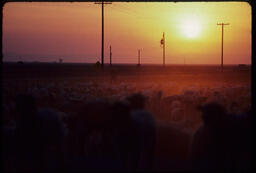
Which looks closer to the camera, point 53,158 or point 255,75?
point 255,75

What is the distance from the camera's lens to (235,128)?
7586 mm

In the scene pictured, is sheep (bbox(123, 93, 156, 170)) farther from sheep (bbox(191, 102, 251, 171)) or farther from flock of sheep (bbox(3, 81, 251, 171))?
sheep (bbox(191, 102, 251, 171))

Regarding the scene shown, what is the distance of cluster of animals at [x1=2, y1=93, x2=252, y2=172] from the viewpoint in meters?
7.23

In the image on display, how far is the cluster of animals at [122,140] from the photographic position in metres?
7.23

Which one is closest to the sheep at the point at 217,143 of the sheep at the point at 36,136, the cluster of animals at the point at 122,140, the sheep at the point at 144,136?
the cluster of animals at the point at 122,140

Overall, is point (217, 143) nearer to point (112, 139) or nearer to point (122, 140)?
point (122, 140)

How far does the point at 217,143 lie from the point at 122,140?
184 centimetres

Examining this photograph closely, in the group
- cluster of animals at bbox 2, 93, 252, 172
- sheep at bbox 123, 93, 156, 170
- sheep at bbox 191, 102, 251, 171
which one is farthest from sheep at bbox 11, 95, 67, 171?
sheep at bbox 191, 102, 251, 171

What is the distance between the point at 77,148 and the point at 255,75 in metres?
4.66

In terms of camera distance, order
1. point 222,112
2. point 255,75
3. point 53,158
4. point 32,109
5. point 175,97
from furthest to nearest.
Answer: point 175,97 → point 53,158 → point 32,109 → point 222,112 → point 255,75

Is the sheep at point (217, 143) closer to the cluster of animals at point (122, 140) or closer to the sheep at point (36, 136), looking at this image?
the cluster of animals at point (122, 140)

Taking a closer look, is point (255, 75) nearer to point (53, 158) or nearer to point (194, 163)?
point (194, 163)

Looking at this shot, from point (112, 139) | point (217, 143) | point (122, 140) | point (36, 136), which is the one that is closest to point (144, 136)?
point (122, 140)

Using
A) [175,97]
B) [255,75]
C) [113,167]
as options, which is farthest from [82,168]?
[175,97]
